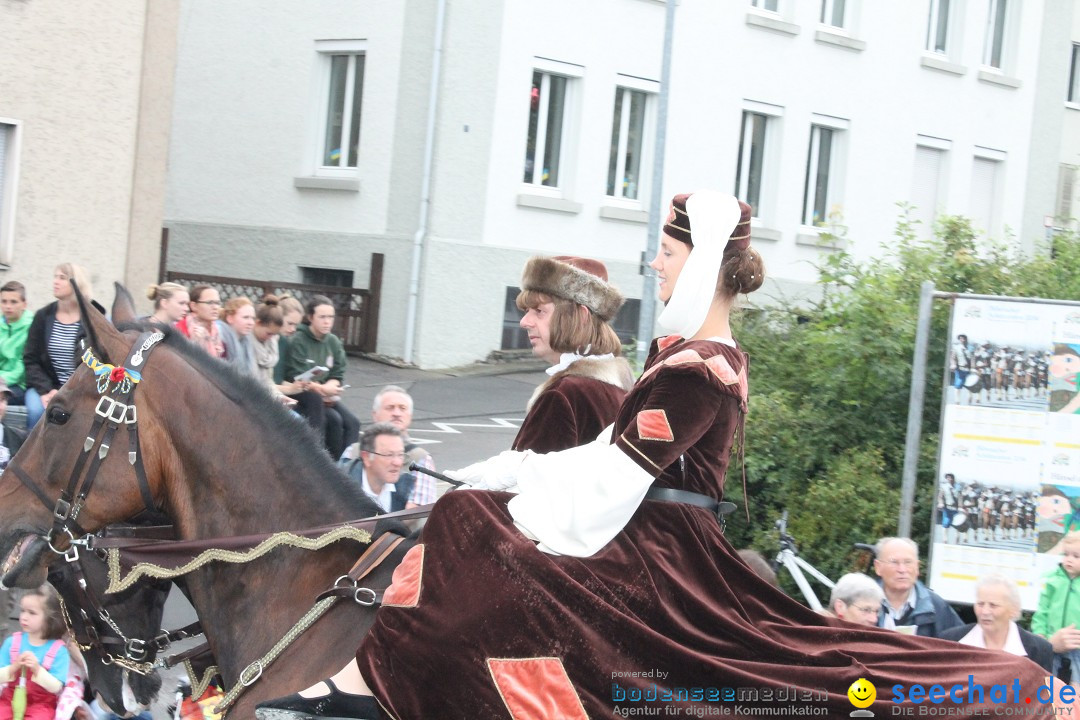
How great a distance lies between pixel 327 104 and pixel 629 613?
58.0ft

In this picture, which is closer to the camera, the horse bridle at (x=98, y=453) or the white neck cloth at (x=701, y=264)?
the white neck cloth at (x=701, y=264)

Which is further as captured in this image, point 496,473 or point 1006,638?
point 1006,638

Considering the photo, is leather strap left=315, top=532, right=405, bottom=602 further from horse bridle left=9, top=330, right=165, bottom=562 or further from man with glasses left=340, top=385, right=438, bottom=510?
man with glasses left=340, top=385, right=438, bottom=510

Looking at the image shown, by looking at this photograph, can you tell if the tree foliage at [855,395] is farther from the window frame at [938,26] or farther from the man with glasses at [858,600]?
the window frame at [938,26]

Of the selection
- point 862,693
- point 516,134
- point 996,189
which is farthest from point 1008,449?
point 996,189

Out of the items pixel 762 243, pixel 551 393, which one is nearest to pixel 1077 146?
pixel 762 243

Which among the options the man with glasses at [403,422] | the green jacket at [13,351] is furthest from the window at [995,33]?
the man with glasses at [403,422]

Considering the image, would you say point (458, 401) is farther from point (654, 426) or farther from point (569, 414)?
point (654, 426)

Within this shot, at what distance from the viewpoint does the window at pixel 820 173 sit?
23.3 meters

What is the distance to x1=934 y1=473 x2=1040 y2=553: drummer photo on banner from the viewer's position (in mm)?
7027

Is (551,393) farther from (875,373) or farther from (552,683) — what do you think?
(875,373)

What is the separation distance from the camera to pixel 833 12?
23.3 metres

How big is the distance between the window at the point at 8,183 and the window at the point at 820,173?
14351 mm

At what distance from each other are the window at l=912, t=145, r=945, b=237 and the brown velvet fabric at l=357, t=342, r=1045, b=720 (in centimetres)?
2269
